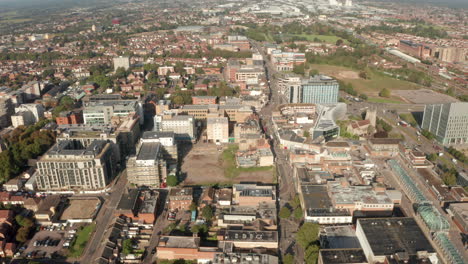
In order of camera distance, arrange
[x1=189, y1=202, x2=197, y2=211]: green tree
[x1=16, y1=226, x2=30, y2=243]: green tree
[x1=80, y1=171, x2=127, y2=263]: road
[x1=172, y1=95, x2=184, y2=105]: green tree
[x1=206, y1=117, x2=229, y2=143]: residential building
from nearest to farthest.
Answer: [x1=80, y1=171, x2=127, y2=263]: road → [x1=16, y1=226, x2=30, y2=243]: green tree → [x1=189, y1=202, x2=197, y2=211]: green tree → [x1=206, y1=117, x2=229, y2=143]: residential building → [x1=172, y1=95, x2=184, y2=105]: green tree

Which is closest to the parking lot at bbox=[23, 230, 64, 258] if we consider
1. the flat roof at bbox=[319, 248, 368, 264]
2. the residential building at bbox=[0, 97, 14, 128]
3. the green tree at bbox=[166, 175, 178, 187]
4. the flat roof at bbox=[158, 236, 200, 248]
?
the flat roof at bbox=[158, 236, 200, 248]

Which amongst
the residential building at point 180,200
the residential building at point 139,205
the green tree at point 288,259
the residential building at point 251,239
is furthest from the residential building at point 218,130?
the green tree at point 288,259

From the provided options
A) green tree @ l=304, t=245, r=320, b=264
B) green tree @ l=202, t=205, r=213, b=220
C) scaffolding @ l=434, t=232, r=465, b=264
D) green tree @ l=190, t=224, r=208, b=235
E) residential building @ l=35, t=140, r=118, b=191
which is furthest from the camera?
residential building @ l=35, t=140, r=118, b=191

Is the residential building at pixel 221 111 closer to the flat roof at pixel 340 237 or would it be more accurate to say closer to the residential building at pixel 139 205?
the residential building at pixel 139 205

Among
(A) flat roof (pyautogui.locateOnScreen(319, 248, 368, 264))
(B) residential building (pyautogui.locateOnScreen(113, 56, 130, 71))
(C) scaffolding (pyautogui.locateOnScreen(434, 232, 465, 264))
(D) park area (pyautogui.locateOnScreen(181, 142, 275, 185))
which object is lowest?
(D) park area (pyautogui.locateOnScreen(181, 142, 275, 185))

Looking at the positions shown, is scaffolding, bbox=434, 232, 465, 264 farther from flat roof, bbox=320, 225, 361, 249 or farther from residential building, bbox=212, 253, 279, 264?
residential building, bbox=212, 253, 279, 264

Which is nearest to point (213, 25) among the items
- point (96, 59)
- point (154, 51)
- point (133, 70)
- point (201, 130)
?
point (154, 51)

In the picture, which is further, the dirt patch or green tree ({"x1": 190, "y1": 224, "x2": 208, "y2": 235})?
the dirt patch
